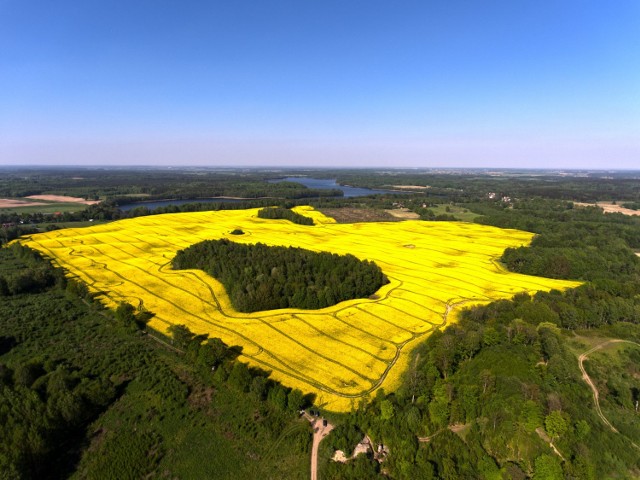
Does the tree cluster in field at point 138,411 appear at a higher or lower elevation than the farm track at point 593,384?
lower

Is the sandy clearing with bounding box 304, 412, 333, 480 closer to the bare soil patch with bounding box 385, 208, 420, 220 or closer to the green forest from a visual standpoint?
the green forest

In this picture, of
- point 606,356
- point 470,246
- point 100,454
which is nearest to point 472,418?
point 606,356

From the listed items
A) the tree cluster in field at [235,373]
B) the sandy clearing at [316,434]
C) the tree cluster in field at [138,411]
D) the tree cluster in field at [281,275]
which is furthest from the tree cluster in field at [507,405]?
the tree cluster in field at [281,275]

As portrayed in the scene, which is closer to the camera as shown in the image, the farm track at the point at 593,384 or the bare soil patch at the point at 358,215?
the farm track at the point at 593,384

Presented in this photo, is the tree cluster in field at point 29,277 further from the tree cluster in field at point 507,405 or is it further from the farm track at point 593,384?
Result: the farm track at point 593,384

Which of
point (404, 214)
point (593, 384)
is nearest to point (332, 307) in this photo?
point (593, 384)

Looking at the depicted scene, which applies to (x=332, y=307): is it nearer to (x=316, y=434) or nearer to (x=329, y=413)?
(x=329, y=413)
